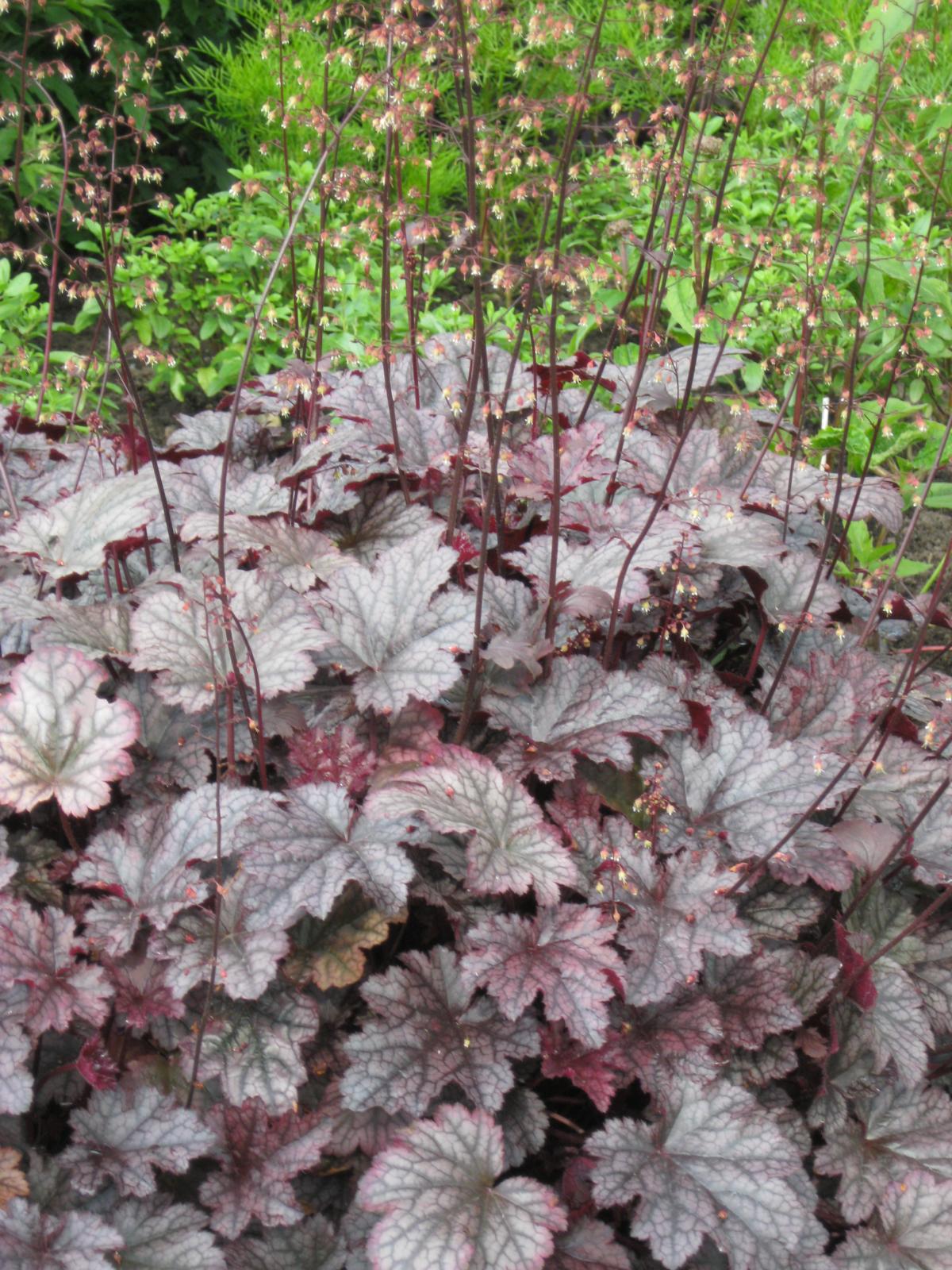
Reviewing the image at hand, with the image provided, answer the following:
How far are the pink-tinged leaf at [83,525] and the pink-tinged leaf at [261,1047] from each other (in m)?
0.79

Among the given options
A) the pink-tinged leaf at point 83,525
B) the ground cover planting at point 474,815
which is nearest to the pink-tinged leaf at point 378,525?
the ground cover planting at point 474,815

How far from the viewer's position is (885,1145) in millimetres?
1620

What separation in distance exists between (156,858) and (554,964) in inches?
23.7

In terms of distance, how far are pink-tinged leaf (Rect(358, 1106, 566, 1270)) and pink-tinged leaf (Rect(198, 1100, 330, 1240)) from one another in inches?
4.9

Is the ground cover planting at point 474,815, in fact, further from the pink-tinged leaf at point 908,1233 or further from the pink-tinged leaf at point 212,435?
the pink-tinged leaf at point 212,435

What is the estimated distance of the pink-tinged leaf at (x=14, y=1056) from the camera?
1.38 m

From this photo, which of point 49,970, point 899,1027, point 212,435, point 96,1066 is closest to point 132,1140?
point 96,1066

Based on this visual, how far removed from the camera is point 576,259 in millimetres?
1556

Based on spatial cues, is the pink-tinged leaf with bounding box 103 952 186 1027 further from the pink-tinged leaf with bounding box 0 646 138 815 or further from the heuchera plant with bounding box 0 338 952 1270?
the pink-tinged leaf with bounding box 0 646 138 815

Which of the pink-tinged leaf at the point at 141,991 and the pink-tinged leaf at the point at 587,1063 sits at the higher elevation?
the pink-tinged leaf at the point at 141,991

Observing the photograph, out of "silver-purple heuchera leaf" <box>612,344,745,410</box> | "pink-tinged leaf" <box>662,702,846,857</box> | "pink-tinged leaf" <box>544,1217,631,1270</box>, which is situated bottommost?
"pink-tinged leaf" <box>544,1217,631,1270</box>

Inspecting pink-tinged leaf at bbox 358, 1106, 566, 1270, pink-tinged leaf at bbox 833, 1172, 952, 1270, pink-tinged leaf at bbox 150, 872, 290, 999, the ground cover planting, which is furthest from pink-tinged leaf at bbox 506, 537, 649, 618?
pink-tinged leaf at bbox 833, 1172, 952, 1270

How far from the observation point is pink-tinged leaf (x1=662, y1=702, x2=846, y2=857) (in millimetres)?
1735

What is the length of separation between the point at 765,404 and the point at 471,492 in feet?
2.21
